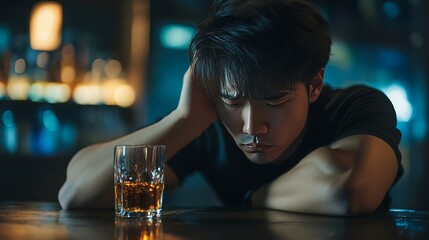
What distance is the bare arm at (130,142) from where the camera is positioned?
1.53 m

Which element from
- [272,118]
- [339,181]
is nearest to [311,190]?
[339,181]

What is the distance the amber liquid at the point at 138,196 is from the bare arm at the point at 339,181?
0.33 m

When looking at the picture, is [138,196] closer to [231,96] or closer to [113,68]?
[231,96]

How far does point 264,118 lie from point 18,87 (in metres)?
2.34

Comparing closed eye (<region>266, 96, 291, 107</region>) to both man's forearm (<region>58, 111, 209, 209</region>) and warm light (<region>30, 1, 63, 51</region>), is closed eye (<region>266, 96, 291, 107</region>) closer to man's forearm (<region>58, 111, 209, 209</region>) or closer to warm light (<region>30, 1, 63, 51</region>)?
man's forearm (<region>58, 111, 209, 209</region>)

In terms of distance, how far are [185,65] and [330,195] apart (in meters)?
2.44

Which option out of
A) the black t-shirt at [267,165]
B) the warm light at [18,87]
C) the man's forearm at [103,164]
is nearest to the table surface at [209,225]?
the man's forearm at [103,164]

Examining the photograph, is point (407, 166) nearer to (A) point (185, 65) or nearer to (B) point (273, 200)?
(A) point (185, 65)

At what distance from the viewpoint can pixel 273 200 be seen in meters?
1.48

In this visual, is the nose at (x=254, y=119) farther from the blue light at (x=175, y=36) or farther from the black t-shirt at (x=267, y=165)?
the blue light at (x=175, y=36)

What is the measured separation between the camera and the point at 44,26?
3521 millimetres

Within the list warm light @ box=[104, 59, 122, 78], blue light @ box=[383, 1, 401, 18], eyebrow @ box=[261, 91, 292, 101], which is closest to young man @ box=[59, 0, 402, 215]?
eyebrow @ box=[261, 91, 292, 101]

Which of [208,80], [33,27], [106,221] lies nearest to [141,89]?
[33,27]

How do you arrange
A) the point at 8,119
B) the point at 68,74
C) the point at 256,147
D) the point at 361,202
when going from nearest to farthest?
the point at 361,202
the point at 256,147
the point at 8,119
the point at 68,74
